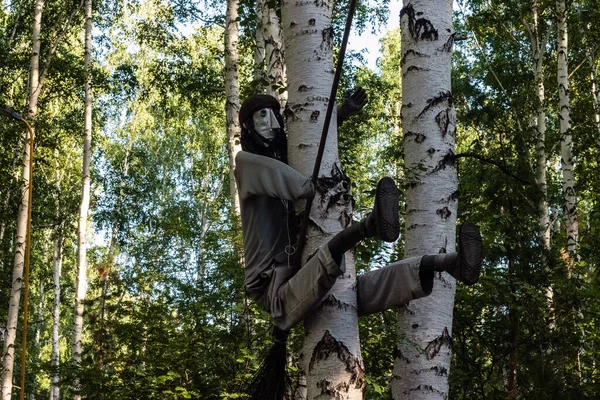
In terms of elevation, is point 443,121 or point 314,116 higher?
point 443,121

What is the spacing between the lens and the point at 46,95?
21.5m

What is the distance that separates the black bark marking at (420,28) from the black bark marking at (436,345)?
149 centimetres

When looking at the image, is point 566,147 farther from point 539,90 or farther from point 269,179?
point 269,179

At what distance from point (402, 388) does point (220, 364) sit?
6.27 meters

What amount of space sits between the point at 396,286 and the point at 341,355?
414 millimetres

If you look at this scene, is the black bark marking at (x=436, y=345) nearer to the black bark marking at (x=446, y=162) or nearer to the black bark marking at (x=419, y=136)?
the black bark marking at (x=446, y=162)

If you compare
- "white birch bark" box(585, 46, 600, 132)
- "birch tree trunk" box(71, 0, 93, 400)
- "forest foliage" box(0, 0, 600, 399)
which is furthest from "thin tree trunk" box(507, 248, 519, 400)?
"white birch bark" box(585, 46, 600, 132)

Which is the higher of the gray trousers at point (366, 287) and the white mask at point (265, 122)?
the white mask at point (265, 122)

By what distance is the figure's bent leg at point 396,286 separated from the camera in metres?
3.93

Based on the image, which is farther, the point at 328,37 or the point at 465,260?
the point at 328,37

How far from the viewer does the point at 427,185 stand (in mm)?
4426

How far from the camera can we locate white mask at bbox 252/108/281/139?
480cm

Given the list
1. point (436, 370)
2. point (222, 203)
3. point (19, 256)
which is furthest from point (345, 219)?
point (222, 203)

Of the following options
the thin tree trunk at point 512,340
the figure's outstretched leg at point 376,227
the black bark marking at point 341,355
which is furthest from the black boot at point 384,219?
the thin tree trunk at point 512,340
